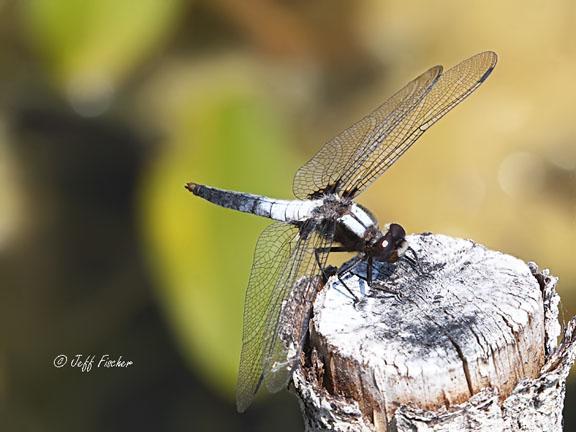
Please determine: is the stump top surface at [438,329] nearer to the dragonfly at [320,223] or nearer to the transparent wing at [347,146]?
the dragonfly at [320,223]

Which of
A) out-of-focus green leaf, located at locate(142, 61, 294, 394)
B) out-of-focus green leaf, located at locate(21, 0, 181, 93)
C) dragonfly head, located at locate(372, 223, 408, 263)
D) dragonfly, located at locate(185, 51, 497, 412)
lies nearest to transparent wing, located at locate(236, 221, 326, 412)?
dragonfly, located at locate(185, 51, 497, 412)

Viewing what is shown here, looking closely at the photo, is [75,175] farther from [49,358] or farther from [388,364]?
[388,364]

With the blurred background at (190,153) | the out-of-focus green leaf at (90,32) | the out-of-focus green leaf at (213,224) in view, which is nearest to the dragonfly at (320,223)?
the out-of-focus green leaf at (213,224)

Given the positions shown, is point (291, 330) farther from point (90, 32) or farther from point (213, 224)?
point (90, 32)

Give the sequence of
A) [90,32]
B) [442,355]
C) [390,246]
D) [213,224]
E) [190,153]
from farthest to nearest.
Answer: [90,32] → [190,153] → [213,224] → [390,246] → [442,355]

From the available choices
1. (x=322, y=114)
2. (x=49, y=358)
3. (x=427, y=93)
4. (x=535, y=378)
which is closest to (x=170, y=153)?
(x=322, y=114)

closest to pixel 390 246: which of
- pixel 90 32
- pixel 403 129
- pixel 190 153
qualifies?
pixel 403 129
